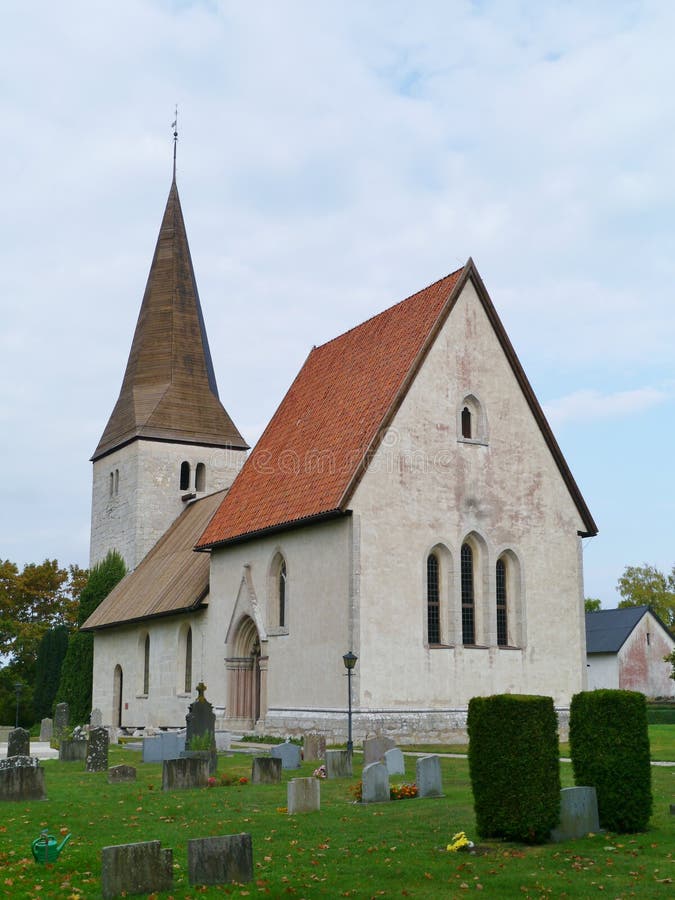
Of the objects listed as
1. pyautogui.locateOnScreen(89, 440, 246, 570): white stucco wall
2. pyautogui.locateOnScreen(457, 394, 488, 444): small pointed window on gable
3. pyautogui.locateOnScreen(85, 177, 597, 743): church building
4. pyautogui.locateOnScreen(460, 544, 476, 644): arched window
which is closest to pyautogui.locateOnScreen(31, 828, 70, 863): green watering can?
pyautogui.locateOnScreen(85, 177, 597, 743): church building

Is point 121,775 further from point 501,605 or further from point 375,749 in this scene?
point 501,605

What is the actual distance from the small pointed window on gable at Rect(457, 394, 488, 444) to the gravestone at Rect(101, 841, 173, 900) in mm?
20582

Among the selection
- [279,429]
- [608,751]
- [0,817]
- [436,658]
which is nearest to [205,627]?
[279,429]

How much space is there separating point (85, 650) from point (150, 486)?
798cm

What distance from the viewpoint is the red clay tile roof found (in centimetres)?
2784

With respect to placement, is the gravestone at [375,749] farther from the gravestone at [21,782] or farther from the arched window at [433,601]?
the arched window at [433,601]

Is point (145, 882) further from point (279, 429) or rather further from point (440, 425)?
point (279, 429)

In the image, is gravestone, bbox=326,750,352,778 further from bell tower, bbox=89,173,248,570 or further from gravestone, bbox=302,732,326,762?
bell tower, bbox=89,173,248,570

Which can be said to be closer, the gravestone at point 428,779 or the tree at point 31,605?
the gravestone at point 428,779

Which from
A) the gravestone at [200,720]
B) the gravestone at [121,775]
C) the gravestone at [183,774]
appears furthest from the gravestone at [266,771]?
the gravestone at [200,720]

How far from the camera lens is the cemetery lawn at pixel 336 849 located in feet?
32.4

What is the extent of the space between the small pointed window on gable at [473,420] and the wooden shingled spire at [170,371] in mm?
19444

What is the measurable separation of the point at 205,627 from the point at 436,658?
9.62 metres

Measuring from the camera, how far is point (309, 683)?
27828 mm
